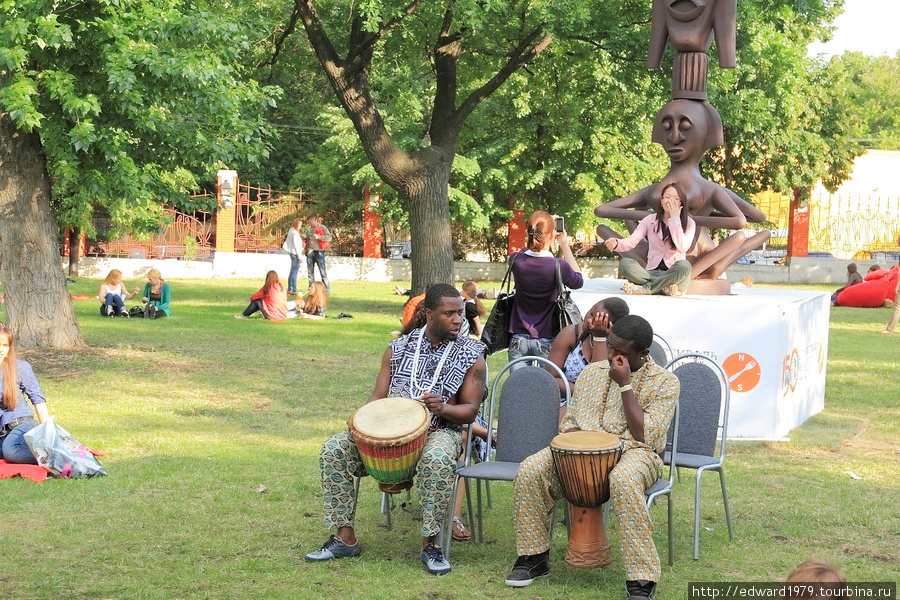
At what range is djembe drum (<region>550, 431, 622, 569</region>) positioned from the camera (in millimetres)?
5570

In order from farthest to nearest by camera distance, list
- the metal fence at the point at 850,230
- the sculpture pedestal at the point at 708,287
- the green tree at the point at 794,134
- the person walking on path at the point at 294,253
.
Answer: the metal fence at the point at 850,230
the green tree at the point at 794,134
the person walking on path at the point at 294,253
the sculpture pedestal at the point at 708,287

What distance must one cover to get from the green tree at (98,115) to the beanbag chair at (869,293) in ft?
56.8

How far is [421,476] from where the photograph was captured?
19.6 ft

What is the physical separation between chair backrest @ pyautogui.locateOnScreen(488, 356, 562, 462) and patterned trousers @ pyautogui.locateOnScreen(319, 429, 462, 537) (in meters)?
0.33

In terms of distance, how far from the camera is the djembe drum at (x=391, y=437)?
5840mm

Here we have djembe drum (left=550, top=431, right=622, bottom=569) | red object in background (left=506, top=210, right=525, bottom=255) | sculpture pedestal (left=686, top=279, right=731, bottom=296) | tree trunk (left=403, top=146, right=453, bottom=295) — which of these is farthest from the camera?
red object in background (left=506, top=210, right=525, bottom=255)

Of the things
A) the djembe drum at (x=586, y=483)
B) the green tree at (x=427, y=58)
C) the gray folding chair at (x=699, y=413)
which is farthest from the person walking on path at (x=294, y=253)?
the djembe drum at (x=586, y=483)

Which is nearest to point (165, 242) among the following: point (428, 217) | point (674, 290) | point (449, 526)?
point (428, 217)

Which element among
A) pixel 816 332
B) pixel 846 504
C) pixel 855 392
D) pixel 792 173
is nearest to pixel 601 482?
pixel 846 504

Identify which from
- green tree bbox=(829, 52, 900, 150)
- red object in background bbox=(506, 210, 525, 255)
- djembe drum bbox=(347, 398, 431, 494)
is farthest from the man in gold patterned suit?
green tree bbox=(829, 52, 900, 150)

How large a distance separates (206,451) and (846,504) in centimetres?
481

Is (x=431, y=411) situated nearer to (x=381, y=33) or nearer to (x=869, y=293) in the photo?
(x=381, y=33)

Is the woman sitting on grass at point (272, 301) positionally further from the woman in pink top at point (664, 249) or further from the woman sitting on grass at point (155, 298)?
the woman in pink top at point (664, 249)

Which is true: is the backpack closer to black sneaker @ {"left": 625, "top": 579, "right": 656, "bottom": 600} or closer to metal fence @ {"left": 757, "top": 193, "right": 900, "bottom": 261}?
black sneaker @ {"left": 625, "top": 579, "right": 656, "bottom": 600}
